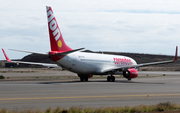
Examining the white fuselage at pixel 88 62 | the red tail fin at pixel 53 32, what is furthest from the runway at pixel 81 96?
the white fuselage at pixel 88 62

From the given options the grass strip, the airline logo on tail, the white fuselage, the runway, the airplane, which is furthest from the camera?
the white fuselage

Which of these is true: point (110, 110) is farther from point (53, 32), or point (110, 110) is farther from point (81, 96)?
point (53, 32)

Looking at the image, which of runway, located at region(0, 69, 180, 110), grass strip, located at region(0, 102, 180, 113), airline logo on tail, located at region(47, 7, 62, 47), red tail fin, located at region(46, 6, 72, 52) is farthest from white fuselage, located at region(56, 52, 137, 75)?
grass strip, located at region(0, 102, 180, 113)

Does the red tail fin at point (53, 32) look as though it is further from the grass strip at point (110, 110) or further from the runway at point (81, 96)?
the grass strip at point (110, 110)

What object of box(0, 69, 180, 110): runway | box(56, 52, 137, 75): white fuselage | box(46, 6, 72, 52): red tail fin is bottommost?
box(0, 69, 180, 110): runway

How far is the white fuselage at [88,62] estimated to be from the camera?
106 ft

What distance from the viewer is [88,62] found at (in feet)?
117

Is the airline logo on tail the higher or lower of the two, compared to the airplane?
higher

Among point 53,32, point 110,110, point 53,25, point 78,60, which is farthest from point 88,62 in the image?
point 110,110

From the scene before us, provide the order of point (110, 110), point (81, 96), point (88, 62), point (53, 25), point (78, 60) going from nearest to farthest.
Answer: point (110, 110)
point (81, 96)
point (53, 25)
point (78, 60)
point (88, 62)

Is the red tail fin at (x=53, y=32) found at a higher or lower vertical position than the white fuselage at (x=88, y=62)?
higher

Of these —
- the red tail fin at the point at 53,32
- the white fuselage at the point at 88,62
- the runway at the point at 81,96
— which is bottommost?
the runway at the point at 81,96

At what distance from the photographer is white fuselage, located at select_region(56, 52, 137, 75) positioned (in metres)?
32.3

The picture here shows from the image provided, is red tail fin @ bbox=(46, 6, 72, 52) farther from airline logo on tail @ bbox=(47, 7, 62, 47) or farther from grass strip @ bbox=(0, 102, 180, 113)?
grass strip @ bbox=(0, 102, 180, 113)
